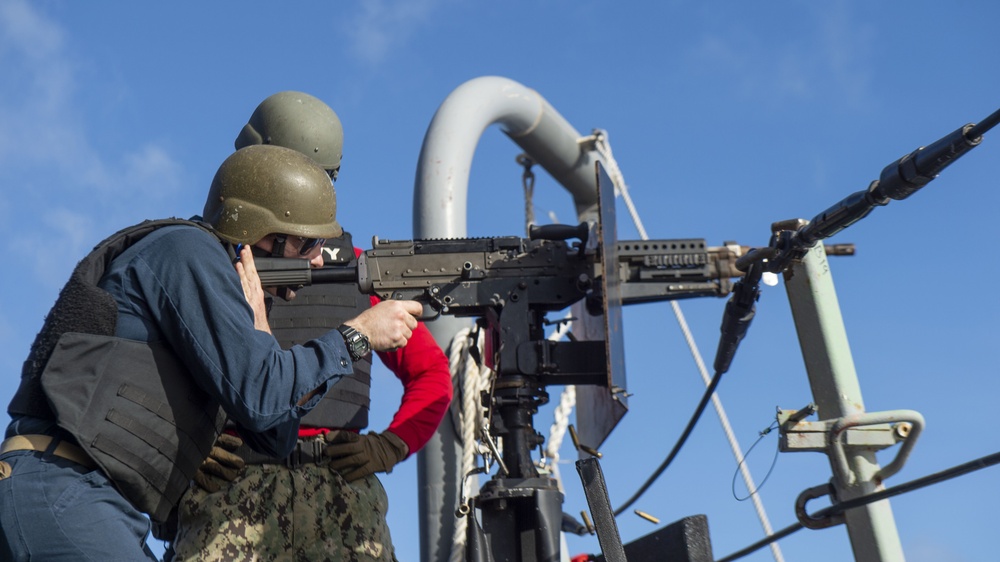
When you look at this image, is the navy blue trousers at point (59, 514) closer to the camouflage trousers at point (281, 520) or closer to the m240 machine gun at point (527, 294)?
the camouflage trousers at point (281, 520)

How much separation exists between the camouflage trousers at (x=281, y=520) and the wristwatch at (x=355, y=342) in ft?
2.90

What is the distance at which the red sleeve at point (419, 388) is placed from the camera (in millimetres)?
4918

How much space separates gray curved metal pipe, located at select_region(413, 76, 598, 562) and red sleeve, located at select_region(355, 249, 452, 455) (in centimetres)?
138

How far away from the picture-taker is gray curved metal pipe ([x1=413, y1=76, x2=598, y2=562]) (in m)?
6.43

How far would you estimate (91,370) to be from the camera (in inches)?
131

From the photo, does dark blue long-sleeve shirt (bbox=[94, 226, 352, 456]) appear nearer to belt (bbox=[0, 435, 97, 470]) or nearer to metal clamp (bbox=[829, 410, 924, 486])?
belt (bbox=[0, 435, 97, 470])

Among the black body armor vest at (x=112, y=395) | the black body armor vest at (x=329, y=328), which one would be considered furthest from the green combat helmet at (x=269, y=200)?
the black body armor vest at (x=329, y=328)

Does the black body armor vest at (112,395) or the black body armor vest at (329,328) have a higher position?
the black body armor vest at (329,328)

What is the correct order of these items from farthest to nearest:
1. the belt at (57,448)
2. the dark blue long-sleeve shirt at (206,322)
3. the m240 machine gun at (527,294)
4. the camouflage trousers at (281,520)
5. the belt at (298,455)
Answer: the m240 machine gun at (527,294)
the belt at (298,455)
the camouflage trousers at (281,520)
the dark blue long-sleeve shirt at (206,322)
the belt at (57,448)

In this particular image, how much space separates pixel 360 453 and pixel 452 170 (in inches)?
99.3

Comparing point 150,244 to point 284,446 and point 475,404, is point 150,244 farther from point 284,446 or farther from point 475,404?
point 475,404

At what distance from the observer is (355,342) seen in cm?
386

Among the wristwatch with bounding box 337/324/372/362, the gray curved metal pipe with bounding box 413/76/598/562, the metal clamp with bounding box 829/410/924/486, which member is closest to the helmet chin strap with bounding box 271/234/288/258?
the wristwatch with bounding box 337/324/372/362

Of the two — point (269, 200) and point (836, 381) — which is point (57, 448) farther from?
point (836, 381)
